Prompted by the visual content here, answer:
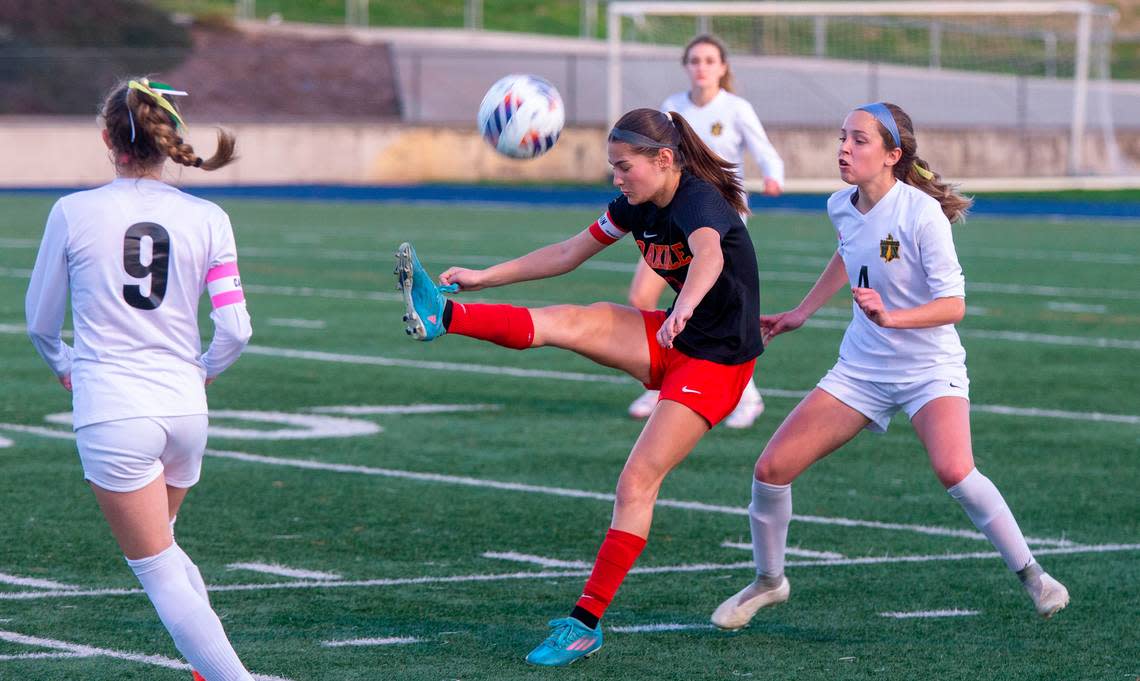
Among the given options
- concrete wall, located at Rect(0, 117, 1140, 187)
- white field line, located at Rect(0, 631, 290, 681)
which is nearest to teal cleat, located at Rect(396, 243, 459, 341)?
white field line, located at Rect(0, 631, 290, 681)

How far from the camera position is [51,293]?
5262mm

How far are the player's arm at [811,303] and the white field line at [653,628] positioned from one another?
3.67ft

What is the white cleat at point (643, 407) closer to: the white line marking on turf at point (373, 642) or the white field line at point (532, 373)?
the white field line at point (532, 373)

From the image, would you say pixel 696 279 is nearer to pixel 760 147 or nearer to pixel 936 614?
pixel 936 614

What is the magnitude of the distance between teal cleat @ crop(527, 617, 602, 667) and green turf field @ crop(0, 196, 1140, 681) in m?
0.05

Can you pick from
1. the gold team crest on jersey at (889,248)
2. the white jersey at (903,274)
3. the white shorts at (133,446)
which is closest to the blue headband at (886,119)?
the white jersey at (903,274)

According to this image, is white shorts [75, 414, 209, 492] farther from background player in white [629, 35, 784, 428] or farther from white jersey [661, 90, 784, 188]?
white jersey [661, 90, 784, 188]

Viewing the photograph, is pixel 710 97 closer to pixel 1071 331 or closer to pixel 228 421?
pixel 228 421

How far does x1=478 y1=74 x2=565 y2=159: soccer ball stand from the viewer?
806 cm

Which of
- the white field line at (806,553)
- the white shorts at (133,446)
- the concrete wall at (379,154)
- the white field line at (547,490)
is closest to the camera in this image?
the white shorts at (133,446)

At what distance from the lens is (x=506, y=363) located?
46.1 feet

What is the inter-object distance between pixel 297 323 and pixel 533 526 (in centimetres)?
800

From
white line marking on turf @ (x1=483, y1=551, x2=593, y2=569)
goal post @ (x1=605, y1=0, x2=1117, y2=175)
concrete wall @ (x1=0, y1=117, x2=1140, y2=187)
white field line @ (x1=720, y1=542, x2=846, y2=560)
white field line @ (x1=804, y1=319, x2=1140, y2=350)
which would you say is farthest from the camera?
concrete wall @ (x1=0, y1=117, x2=1140, y2=187)

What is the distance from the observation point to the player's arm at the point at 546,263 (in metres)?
6.94
